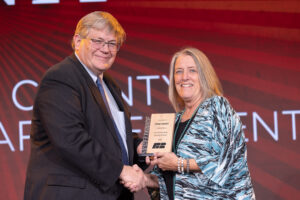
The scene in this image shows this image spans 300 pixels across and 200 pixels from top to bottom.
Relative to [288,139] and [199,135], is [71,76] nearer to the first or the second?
[199,135]

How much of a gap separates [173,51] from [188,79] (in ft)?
4.95

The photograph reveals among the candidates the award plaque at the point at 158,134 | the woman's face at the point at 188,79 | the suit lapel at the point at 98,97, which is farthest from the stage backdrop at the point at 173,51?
the suit lapel at the point at 98,97

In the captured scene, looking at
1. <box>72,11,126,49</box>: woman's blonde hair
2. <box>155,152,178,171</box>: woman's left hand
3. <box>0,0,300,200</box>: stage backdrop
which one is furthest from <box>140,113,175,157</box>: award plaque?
<box>0,0,300,200</box>: stage backdrop

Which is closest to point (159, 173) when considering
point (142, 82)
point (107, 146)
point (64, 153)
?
point (107, 146)

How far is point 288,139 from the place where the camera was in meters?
4.07

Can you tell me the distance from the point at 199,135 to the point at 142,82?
175 centimetres

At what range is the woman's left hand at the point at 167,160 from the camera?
98.4 inches

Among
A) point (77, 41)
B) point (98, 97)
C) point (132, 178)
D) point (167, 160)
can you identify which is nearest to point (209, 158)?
point (167, 160)

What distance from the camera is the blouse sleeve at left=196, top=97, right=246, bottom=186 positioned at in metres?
2.46

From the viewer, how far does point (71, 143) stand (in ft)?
7.11

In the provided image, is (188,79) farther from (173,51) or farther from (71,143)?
(173,51)

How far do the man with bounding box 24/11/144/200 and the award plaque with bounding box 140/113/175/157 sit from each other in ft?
0.42

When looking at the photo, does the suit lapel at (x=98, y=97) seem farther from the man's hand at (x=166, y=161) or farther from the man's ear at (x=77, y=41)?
the man's hand at (x=166, y=161)

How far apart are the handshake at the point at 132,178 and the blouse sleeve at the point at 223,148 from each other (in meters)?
0.35
